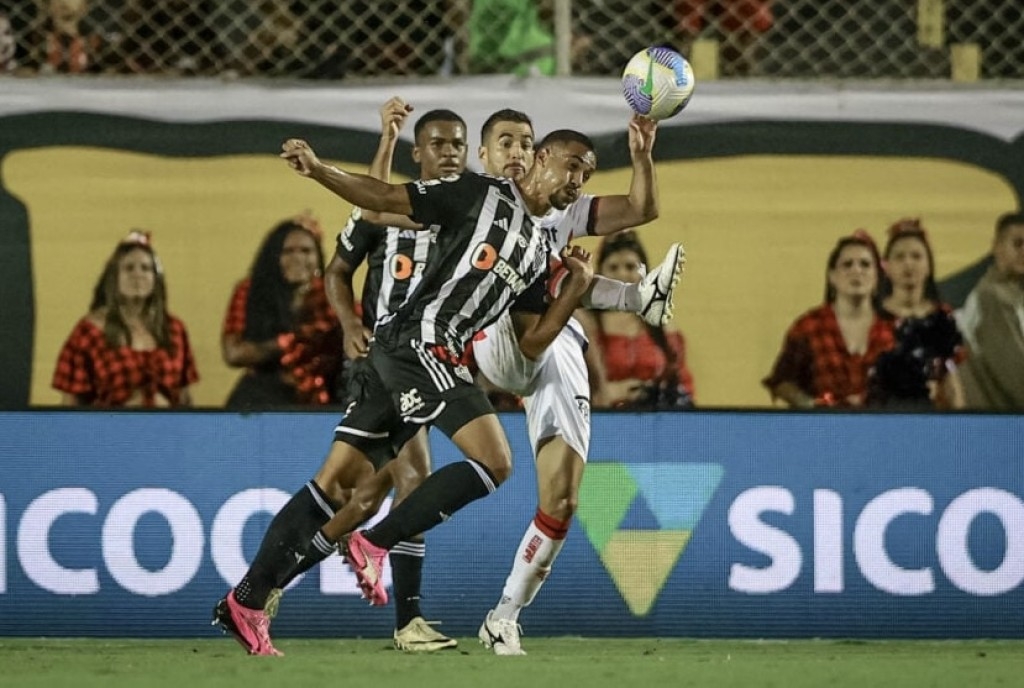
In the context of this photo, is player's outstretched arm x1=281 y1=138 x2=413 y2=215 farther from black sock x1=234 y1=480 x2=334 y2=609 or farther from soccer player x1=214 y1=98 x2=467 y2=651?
black sock x1=234 y1=480 x2=334 y2=609

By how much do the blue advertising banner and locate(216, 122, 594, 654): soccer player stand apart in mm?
1475

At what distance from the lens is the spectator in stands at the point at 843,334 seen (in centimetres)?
877

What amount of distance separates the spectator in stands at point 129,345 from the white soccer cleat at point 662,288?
2460mm

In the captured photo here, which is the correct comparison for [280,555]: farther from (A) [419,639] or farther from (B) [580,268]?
(B) [580,268]

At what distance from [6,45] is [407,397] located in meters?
3.43

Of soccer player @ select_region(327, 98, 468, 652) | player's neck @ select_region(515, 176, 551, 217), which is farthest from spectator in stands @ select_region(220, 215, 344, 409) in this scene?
player's neck @ select_region(515, 176, 551, 217)

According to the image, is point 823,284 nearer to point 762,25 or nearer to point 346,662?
point 762,25

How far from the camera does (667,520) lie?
8.55 m

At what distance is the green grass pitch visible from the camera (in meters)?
5.89

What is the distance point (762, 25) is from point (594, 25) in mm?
833

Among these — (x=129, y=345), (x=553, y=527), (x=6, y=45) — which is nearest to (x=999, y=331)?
(x=553, y=527)

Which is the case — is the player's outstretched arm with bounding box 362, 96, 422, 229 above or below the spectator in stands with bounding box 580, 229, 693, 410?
above

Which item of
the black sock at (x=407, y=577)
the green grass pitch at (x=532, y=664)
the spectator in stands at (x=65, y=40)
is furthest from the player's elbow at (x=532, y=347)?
the spectator in stands at (x=65, y=40)

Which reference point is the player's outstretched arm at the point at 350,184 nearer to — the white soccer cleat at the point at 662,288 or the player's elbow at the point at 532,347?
the player's elbow at the point at 532,347
